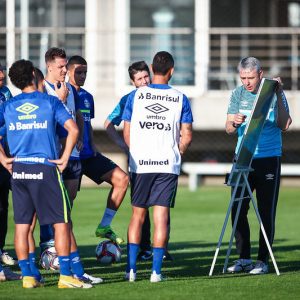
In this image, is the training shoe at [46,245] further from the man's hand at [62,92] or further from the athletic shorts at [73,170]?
the man's hand at [62,92]

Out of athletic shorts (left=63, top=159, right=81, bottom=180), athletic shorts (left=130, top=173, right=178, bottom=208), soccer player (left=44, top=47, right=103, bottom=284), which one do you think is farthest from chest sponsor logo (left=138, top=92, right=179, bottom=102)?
athletic shorts (left=63, top=159, right=81, bottom=180)

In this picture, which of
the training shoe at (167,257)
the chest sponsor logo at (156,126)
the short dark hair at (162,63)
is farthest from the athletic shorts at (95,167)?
the short dark hair at (162,63)

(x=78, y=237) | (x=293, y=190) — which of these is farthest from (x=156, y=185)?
(x=293, y=190)

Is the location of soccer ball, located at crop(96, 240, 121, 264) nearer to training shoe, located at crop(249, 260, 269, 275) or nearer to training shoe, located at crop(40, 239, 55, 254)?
training shoe, located at crop(40, 239, 55, 254)

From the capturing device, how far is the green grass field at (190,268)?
30.9 feet

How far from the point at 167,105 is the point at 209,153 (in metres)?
15.4

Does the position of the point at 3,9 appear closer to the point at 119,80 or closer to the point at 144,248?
the point at 119,80

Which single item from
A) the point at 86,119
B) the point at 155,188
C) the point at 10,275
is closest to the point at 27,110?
the point at 155,188

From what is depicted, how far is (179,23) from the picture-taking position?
25594 mm

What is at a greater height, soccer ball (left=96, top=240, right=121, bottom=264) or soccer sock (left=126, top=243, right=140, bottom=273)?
soccer sock (left=126, top=243, right=140, bottom=273)

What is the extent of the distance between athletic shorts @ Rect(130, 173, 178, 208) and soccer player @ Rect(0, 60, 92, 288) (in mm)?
891

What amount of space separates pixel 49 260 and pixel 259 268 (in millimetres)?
2128

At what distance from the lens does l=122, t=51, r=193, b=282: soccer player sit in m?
9.98

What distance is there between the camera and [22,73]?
9.44 meters
